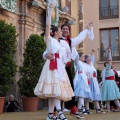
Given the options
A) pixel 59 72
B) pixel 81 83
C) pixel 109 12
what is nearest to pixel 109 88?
pixel 81 83

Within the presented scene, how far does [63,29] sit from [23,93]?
17.8ft

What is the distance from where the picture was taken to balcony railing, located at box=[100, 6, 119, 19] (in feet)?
97.2

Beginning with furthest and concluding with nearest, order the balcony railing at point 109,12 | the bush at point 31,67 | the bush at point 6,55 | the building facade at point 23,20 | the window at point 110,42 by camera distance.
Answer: the balcony railing at point 109,12 → the window at point 110,42 → the building facade at point 23,20 → the bush at point 31,67 → the bush at point 6,55

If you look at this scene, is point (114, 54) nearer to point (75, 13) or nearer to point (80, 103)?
point (75, 13)

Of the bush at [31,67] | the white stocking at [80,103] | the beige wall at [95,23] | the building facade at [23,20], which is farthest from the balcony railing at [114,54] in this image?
the white stocking at [80,103]

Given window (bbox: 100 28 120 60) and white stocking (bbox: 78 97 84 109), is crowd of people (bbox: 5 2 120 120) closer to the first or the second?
white stocking (bbox: 78 97 84 109)

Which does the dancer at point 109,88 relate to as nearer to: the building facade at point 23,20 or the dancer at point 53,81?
the building facade at point 23,20

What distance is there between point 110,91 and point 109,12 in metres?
18.0

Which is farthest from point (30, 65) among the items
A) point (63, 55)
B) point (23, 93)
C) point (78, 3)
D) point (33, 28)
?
point (78, 3)

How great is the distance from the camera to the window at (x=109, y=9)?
29670mm

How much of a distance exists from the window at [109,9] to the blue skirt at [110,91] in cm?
1758

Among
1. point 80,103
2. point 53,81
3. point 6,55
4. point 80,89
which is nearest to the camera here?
point 53,81

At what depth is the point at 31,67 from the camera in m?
14.0

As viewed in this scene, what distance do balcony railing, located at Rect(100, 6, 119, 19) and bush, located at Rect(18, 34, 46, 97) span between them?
1647 centimetres
